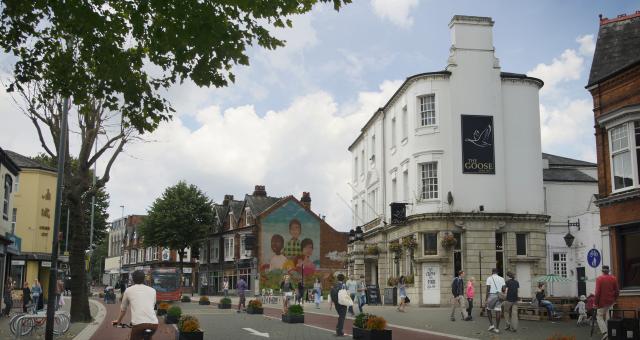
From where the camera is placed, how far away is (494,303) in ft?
66.6

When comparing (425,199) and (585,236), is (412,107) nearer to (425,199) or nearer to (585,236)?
(425,199)

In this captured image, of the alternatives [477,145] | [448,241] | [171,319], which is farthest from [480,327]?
[477,145]

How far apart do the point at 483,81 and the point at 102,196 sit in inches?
1686

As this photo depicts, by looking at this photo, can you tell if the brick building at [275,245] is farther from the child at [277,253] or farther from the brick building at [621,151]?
the brick building at [621,151]

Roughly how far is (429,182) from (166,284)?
2281 centimetres

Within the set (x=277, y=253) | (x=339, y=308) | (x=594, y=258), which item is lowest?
(x=339, y=308)

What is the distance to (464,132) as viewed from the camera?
36.1 meters

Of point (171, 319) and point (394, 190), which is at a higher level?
point (394, 190)

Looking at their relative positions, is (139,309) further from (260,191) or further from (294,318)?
(260,191)

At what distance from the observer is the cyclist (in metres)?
9.48

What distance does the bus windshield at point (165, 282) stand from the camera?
49.7m

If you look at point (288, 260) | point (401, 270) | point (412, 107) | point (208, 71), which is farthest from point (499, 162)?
point (288, 260)

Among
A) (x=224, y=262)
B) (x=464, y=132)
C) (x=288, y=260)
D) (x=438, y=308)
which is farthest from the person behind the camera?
(x=224, y=262)

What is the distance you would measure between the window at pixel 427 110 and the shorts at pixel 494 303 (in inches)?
673
